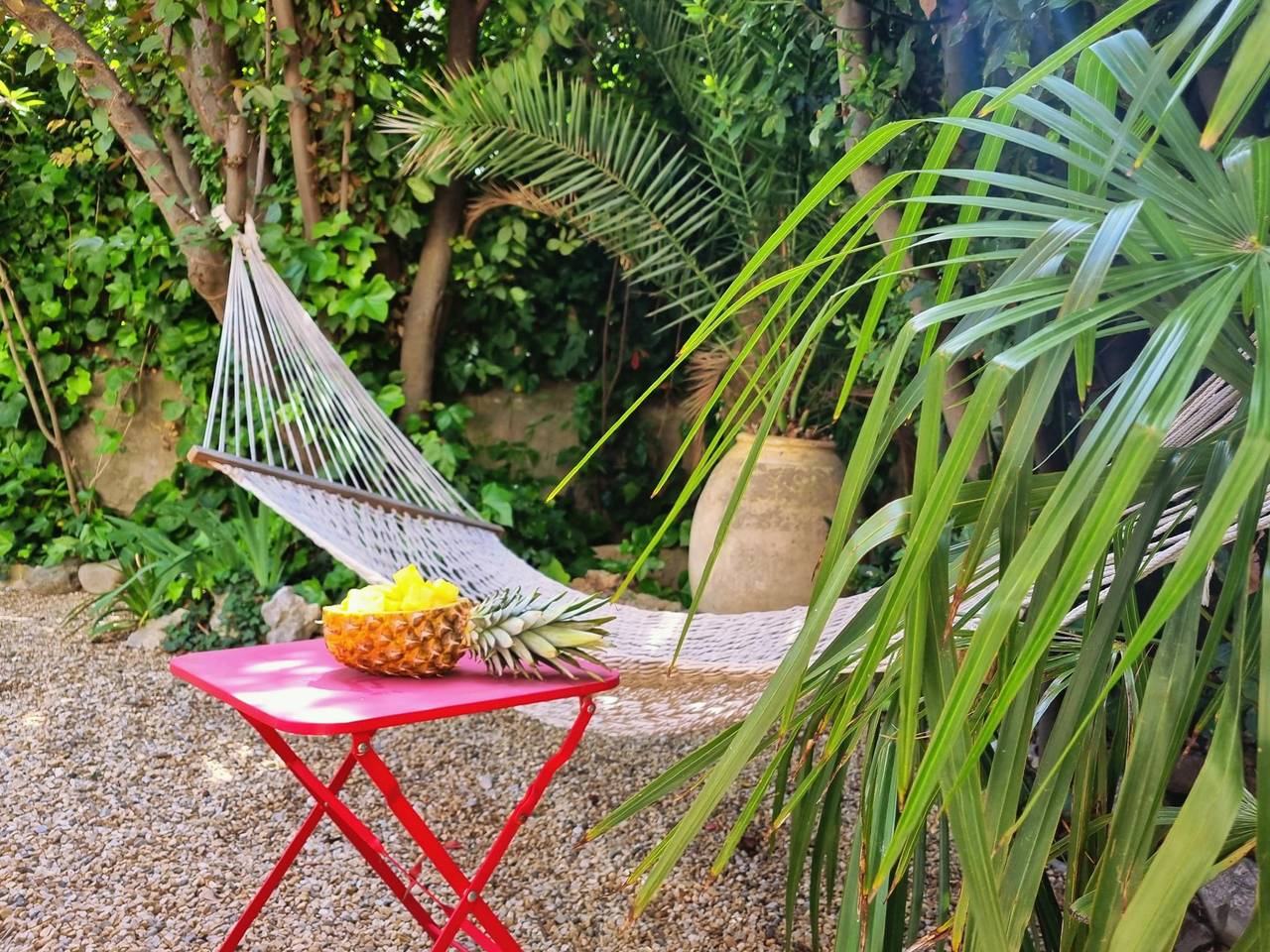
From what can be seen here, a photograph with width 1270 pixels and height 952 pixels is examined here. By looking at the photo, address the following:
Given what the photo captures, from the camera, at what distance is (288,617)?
282 cm

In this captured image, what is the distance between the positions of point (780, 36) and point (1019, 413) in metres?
2.05

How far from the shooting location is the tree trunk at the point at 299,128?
9.67 ft

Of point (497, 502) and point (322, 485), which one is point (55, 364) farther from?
point (322, 485)

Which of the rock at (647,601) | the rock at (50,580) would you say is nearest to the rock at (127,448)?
the rock at (50,580)

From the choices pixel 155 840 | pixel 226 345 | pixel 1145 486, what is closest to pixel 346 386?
pixel 226 345

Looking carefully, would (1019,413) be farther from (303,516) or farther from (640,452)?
(640,452)

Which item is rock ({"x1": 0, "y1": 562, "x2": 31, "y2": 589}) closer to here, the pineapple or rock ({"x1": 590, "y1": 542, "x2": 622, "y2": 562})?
rock ({"x1": 590, "y1": 542, "x2": 622, "y2": 562})

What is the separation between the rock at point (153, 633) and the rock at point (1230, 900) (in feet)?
8.26

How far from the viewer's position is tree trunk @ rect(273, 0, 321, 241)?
2.95 meters

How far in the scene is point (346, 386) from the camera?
2619 millimetres

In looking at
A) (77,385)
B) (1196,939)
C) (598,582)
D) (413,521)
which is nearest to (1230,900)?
(1196,939)

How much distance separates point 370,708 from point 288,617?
186 cm

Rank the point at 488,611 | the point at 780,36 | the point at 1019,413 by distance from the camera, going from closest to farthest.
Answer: the point at 1019,413
the point at 488,611
the point at 780,36

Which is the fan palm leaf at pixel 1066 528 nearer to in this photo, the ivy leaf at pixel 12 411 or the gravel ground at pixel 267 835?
the gravel ground at pixel 267 835
